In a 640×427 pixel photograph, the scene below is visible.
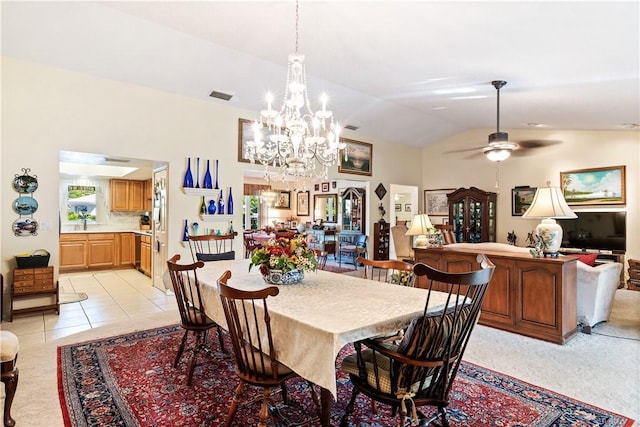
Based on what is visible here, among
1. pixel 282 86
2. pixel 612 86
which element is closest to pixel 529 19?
pixel 612 86

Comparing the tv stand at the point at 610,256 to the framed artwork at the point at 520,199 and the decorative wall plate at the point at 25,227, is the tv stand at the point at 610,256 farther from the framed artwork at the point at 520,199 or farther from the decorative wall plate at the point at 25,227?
the decorative wall plate at the point at 25,227

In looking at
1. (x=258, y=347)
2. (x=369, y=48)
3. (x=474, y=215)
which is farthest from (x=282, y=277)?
(x=474, y=215)

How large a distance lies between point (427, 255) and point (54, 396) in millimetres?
3986

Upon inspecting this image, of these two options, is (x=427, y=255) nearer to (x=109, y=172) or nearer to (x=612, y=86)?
(x=612, y=86)

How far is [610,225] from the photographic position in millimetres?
6266

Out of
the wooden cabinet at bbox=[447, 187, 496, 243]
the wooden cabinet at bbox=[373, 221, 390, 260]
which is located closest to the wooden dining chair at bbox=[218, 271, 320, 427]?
the wooden cabinet at bbox=[373, 221, 390, 260]

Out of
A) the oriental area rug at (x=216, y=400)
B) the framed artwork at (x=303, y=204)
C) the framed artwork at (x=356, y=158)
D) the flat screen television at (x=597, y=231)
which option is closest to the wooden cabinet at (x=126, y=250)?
the framed artwork at (x=356, y=158)

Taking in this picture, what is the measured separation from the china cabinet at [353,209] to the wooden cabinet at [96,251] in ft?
17.2

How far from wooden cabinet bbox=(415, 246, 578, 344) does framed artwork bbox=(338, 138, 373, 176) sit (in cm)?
393

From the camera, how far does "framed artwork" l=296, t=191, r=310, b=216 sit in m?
11.8

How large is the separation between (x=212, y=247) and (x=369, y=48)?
3537mm

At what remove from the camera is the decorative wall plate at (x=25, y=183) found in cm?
405

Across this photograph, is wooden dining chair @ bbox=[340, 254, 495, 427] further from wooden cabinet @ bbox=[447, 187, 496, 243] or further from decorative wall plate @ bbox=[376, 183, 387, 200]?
wooden cabinet @ bbox=[447, 187, 496, 243]

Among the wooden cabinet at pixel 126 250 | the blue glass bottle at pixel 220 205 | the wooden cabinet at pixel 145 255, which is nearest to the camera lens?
the blue glass bottle at pixel 220 205
